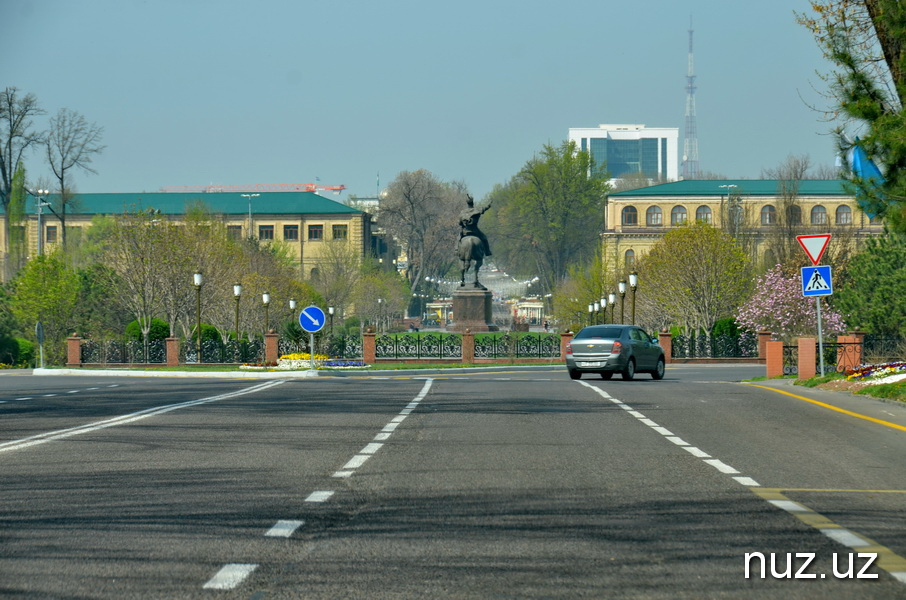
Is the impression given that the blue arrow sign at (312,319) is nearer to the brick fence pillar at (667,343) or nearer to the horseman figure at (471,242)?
the brick fence pillar at (667,343)

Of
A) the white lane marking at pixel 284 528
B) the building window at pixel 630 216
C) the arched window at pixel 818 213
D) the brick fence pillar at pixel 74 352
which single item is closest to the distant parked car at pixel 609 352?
the white lane marking at pixel 284 528

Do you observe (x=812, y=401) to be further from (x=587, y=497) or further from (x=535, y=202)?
(x=535, y=202)

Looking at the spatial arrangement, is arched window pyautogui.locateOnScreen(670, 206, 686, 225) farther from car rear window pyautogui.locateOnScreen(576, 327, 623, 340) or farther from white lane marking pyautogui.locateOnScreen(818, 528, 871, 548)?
white lane marking pyautogui.locateOnScreen(818, 528, 871, 548)

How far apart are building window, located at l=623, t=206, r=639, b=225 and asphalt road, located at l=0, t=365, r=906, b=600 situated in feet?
347

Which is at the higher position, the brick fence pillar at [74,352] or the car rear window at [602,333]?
the car rear window at [602,333]

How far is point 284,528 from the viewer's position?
7492 mm

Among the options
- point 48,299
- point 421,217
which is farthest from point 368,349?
point 421,217

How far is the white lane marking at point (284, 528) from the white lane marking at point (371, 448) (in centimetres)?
443

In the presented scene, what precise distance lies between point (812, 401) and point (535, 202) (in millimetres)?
97669

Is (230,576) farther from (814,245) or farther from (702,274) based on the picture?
(702,274)

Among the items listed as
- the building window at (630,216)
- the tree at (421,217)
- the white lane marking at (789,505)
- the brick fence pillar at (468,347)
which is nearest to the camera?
the white lane marking at (789,505)

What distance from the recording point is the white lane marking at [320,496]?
8781 mm

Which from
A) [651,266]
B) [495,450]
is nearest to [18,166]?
[651,266]

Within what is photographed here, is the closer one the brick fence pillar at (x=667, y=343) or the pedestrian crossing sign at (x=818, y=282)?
the pedestrian crossing sign at (x=818, y=282)
